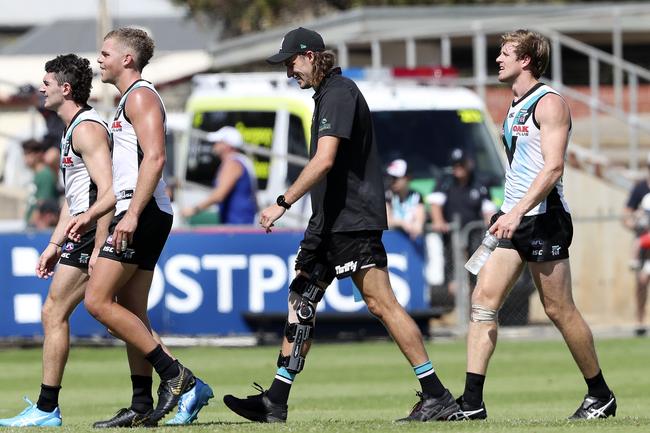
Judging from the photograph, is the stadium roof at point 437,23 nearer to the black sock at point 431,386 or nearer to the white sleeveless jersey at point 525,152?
the white sleeveless jersey at point 525,152

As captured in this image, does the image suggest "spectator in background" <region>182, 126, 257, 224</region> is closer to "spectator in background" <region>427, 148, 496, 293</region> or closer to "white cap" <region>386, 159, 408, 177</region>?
"white cap" <region>386, 159, 408, 177</region>

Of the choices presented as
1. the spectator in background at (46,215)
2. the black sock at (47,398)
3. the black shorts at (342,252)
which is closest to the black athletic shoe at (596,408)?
the black shorts at (342,252)

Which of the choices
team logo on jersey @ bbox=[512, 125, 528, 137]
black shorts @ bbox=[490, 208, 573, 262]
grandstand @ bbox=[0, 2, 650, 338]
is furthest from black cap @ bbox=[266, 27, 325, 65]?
grandstand @ bbox=[0, 2, 650, 338]

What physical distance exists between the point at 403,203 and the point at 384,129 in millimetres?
1162

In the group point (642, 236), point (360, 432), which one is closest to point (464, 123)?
point (642, 236)

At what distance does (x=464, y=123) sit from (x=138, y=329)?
980cm

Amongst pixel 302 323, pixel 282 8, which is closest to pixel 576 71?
pixel 282 8

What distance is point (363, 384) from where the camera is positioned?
41.8 ft

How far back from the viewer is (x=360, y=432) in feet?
25.9

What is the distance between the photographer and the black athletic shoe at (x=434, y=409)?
8789 millimetres

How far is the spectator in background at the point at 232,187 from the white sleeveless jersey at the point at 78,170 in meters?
7.59

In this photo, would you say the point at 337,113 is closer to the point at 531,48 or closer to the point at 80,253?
the point at 531,48

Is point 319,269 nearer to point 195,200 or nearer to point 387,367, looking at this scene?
point 387,367

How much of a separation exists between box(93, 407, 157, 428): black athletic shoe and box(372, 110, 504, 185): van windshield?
913 centimetres
